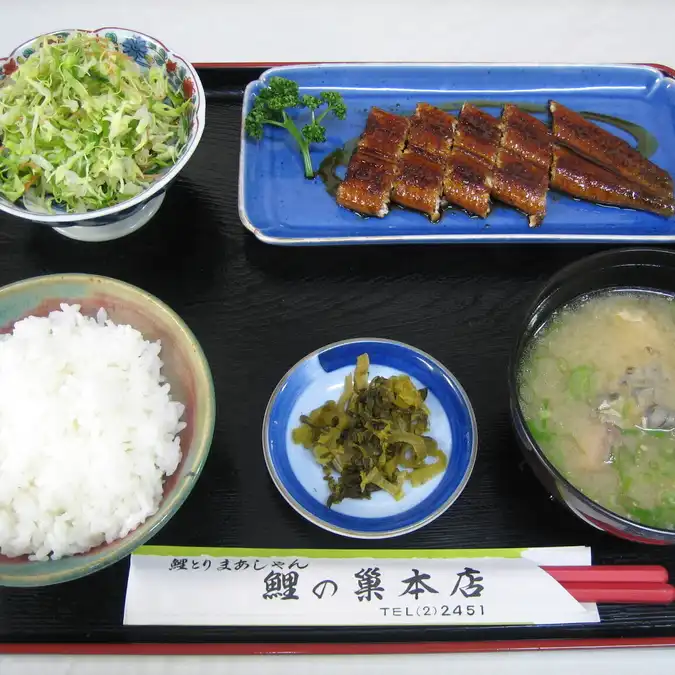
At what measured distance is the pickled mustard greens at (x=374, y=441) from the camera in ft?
6.00

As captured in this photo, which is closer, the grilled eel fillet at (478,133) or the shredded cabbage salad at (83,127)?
the shredded cabbage salad at (83,127)

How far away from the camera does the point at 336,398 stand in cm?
204

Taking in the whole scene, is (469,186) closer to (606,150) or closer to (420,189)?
(420,189)

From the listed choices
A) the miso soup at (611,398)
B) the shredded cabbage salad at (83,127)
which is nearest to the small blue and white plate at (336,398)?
the miso soup at (611,398)

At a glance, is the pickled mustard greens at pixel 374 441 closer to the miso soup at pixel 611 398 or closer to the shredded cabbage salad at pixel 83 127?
the miso soup at pixel 611 398

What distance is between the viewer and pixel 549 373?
6.06 ft

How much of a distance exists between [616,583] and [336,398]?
970mm

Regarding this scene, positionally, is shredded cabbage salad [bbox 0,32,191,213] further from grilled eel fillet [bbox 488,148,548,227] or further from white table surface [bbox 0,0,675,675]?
grilled eel fillet [bbox 488,148,548,227]

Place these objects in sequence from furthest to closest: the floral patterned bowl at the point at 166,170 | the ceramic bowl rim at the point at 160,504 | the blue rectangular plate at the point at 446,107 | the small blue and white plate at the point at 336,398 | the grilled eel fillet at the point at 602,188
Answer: the grilled eel fillet at the point at 602,188, the blue rectangular plate at the point at 446,107, the floral patterned bowl at the point at 166,170, the small blue and white plate at the point at 336,398, the ceramic bowl rim at the point at 160,504

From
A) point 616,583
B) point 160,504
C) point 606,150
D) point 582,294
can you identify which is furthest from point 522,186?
point 160,504

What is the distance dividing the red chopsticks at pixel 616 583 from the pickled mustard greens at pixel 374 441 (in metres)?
0.46

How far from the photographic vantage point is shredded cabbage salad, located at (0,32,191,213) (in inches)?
84.5

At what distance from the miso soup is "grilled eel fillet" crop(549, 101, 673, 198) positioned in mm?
819

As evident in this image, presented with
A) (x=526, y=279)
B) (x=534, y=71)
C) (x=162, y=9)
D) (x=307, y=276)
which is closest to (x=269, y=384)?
(x=307, y=276)
